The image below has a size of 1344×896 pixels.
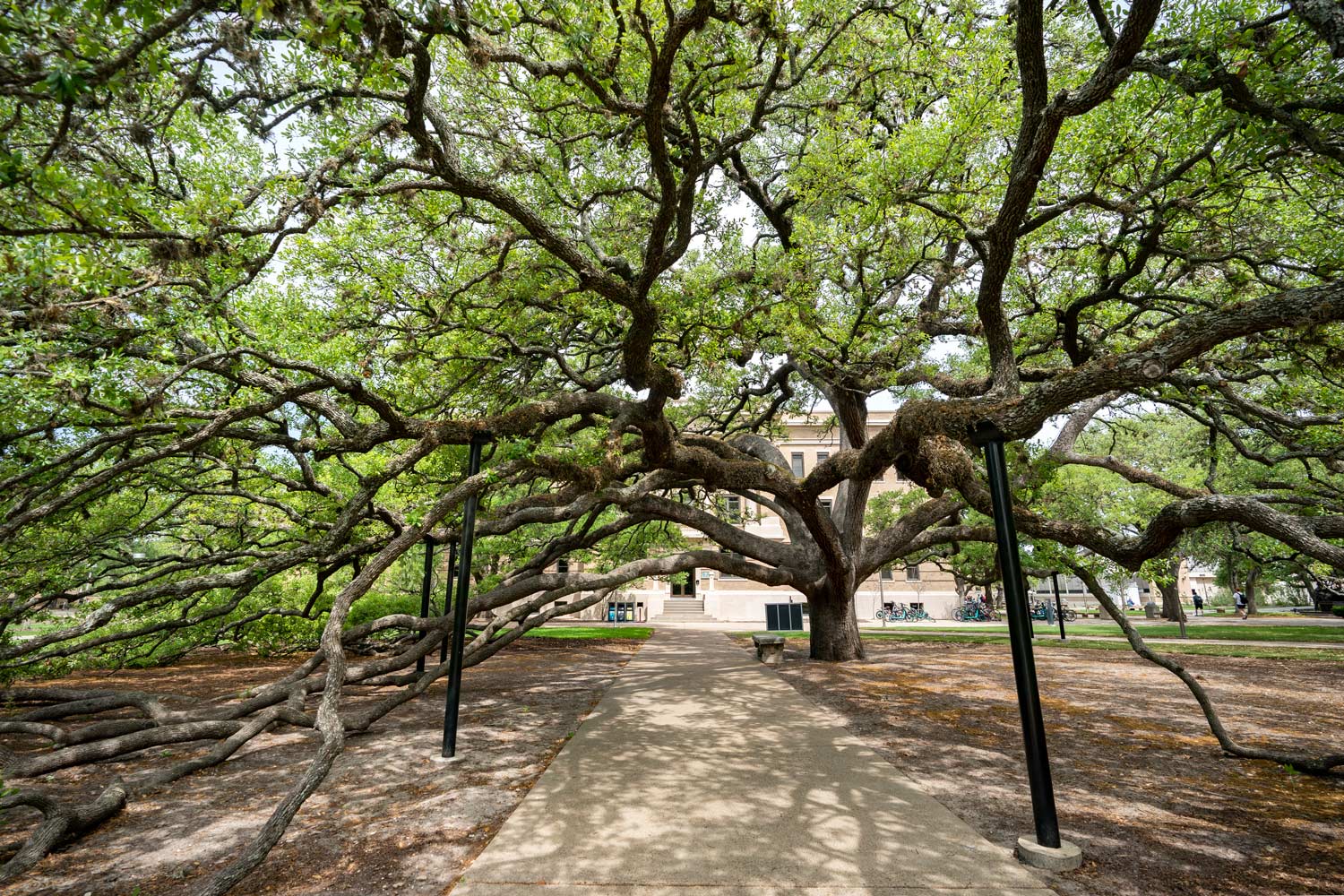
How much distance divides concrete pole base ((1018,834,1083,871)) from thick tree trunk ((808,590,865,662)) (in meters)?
9.73

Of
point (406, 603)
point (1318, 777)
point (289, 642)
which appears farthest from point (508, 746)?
point (406, 603)

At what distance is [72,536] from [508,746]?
357 inches

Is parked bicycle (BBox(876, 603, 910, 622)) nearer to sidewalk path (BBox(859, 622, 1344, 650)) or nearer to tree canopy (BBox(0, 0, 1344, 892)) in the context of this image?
sidewalk path (BBox(859, 622, 1344, 650))

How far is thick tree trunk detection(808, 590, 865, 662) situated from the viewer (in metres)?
13.4

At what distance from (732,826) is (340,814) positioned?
314cm

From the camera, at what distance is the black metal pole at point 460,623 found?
608 centimetres

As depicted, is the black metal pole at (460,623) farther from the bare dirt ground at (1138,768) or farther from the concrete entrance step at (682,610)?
the concrete entrance step at (682,610)

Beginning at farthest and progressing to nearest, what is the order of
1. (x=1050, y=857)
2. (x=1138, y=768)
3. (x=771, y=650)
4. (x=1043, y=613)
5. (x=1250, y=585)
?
(x=1250, y=585) → (x=1043, y=613) → (x=771, y=650) → (x=1138, y=768) → (x=1050, y=857)

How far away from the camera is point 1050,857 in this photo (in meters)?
3.56

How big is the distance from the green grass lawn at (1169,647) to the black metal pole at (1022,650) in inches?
413

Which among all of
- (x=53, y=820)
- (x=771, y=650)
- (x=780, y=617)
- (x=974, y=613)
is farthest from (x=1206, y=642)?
(x=53, y=820)

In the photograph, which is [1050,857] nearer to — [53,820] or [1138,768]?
[1138,768]

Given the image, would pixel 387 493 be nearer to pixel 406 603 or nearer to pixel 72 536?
pixel 72 536

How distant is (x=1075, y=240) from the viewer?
9617 millimetres
